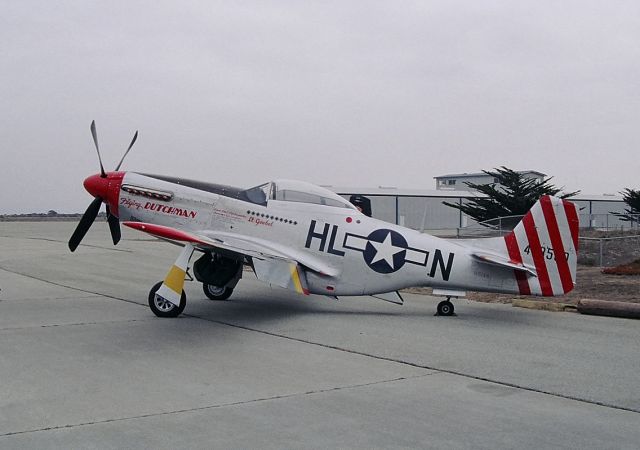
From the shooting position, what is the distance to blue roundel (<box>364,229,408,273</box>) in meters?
12.5

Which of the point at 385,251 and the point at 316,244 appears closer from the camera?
the point at 385,251

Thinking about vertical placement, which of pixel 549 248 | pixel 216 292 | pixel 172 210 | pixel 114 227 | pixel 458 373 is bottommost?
pixel 458 373

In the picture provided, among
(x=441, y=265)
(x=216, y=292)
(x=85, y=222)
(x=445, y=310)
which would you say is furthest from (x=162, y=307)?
(x=445, y=310)

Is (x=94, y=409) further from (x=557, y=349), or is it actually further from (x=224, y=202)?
(x=224, y=202)

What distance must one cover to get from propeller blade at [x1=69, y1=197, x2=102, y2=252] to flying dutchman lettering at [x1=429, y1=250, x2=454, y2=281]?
6766 millimetres

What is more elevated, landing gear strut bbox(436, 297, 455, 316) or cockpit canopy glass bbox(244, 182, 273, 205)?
cockpit canopy glass bbox(244, 182, 273, 205)

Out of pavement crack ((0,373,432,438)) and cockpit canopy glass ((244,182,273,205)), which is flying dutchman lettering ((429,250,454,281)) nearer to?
cockpit canopy glass ((244,182,273,205))

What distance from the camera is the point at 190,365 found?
8250 millimetres

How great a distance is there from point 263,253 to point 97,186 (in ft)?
13.1

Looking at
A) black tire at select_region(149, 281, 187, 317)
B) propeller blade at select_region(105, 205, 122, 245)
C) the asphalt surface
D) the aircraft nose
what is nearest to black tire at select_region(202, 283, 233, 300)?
the asphalt surface

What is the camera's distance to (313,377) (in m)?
7.73

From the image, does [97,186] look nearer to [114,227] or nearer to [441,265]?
[114,227]

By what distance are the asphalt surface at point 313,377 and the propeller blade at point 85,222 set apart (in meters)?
1.26

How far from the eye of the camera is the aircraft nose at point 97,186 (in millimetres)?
13703
